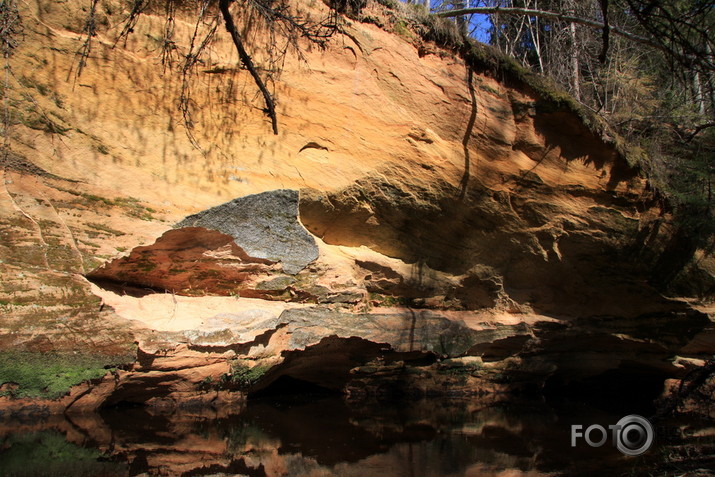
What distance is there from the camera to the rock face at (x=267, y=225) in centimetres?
482

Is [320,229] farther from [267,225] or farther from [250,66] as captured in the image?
[250,66]

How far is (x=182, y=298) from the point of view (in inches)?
197

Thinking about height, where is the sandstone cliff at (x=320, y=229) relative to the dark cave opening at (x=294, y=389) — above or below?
above

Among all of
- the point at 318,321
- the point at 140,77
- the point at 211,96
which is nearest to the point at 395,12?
the point at 211,96

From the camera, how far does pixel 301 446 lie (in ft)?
12.2

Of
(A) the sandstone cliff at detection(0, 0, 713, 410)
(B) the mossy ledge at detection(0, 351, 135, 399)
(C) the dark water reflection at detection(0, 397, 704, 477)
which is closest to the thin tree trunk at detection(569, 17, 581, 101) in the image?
(A) the sandstone cliff at detection(0, 0, 713, 410)

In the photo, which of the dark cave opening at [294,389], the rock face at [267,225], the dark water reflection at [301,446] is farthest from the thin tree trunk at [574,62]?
the dark cave opening at [294,389]

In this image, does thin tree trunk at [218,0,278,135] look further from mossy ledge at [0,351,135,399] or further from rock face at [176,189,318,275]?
mossy ledge at [0,351,135,399]

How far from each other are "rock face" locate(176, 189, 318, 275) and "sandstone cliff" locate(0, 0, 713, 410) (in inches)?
0.7

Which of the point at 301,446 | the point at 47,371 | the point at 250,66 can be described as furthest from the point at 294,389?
the point at 250,66

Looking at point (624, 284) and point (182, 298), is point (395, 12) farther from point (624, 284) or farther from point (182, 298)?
point (624, 284)

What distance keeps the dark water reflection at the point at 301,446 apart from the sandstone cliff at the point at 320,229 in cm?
64

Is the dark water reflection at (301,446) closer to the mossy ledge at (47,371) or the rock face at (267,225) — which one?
the mossy ledge at (47,371)
